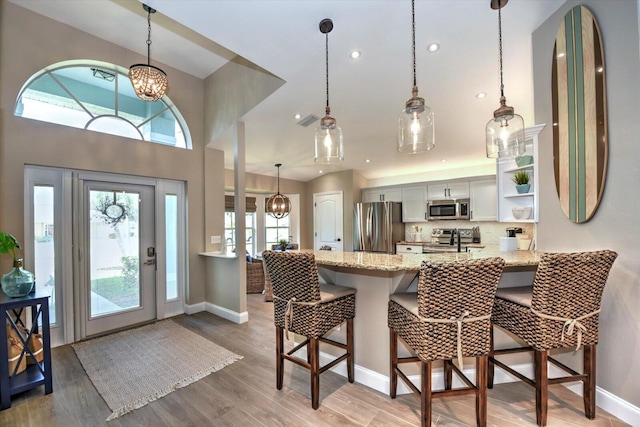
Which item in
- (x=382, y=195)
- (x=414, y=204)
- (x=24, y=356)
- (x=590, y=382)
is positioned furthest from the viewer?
(x=382, y=195)

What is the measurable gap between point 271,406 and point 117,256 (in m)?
2.86

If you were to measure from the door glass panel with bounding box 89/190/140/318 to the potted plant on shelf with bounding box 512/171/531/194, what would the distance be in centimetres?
455

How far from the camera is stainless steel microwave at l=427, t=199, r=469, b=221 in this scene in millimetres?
5324

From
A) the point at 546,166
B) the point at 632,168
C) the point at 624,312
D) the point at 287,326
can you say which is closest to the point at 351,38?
the point at 546,166

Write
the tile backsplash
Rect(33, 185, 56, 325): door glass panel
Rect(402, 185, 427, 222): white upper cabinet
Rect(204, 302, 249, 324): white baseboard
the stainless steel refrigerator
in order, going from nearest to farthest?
Rect(33, 185, 56, 325): door glass panel, Rect(204, 302, 249, 324): white baseboard, the tile backsplash, Rect(402, 185, 427, 222): white upper cabinet, the stainless steel refrigerator

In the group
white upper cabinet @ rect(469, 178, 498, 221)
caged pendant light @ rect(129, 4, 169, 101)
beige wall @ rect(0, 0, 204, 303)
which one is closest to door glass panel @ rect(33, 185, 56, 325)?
beige wall @ rect(0, 0, 204, 303)

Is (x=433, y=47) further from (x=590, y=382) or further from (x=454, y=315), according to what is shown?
(x=590, y=382)

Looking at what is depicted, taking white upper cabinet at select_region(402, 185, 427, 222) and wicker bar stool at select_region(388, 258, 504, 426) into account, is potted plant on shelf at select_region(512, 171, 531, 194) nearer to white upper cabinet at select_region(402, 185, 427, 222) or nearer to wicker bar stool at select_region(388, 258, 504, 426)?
wicker bar stool at select_region(388, 258, 504, 426)

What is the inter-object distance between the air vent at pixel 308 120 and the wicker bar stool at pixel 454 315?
288cm

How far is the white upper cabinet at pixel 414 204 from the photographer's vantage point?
5824 mm

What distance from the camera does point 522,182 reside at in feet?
8.81

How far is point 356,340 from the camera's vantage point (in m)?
2.29

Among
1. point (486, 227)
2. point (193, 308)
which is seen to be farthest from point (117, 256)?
point (486, 227)

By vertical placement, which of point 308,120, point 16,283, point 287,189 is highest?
point 308,120
